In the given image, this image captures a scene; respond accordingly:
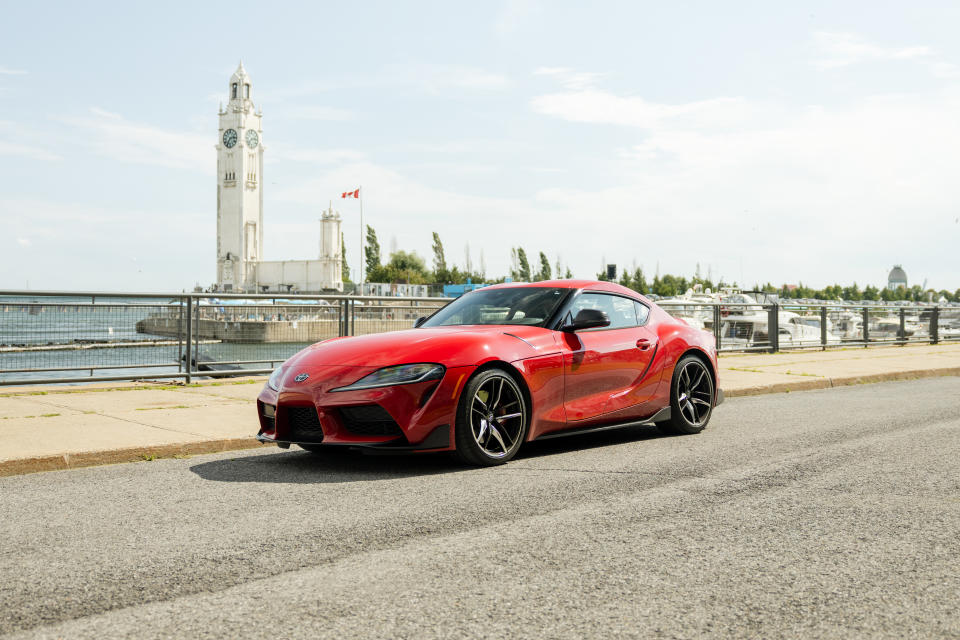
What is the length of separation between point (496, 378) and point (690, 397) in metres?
2.62

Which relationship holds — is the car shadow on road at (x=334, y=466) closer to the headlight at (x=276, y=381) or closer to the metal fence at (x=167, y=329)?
the headlight at (x=276, y=381)

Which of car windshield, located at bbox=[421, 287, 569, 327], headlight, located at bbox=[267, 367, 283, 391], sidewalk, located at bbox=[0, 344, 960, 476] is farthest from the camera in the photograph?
car windshield, located at bbox=[421, 287, 569, 327]

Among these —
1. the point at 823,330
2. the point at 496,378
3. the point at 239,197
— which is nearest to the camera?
the point at 496,378

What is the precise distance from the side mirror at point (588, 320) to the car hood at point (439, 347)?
21 centimetres

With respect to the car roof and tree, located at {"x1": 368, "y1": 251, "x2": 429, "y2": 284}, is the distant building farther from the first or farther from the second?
the car roof

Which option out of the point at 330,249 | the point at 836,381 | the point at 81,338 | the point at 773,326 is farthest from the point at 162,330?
the point at 330,249

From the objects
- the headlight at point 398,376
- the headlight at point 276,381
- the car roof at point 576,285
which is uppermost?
the car roof at point 576,285

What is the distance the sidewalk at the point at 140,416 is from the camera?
676 centimetres

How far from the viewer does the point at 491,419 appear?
6449 millimetres

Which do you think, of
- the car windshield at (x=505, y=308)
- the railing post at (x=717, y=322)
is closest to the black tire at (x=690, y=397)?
the car windshield at (x=505, y=308)

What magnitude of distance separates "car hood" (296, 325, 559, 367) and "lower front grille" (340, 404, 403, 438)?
1.03ft

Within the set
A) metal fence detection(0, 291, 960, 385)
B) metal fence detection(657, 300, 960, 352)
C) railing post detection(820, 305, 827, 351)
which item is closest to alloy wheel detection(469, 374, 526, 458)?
metal fence detection(0, 291, 960, 385)

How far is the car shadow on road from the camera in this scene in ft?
20.1

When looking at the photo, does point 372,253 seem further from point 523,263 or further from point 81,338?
point 81,338
